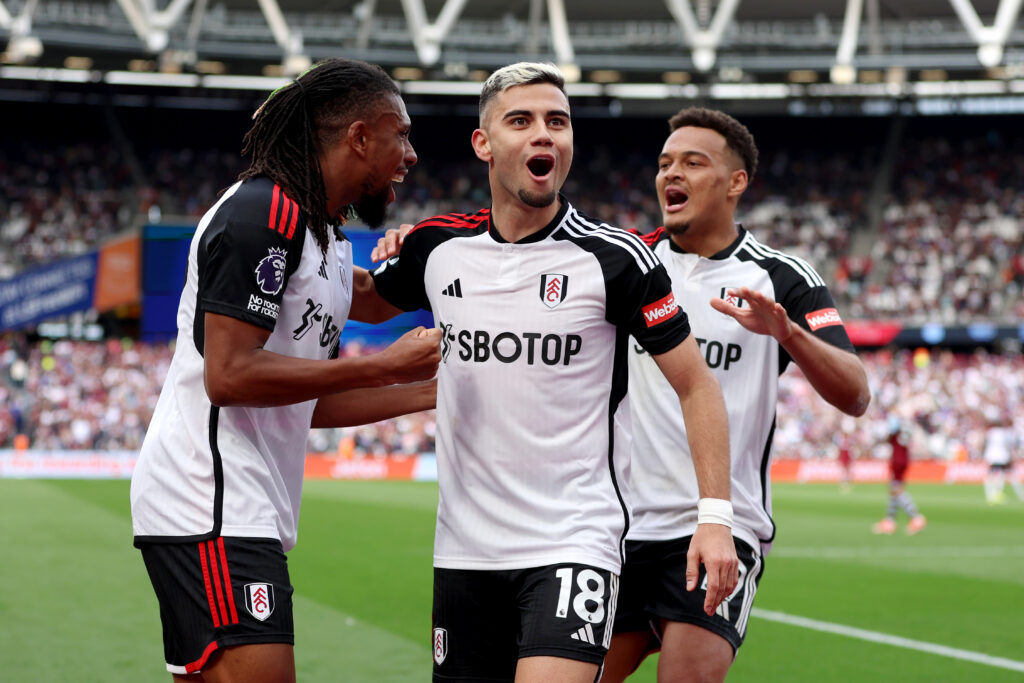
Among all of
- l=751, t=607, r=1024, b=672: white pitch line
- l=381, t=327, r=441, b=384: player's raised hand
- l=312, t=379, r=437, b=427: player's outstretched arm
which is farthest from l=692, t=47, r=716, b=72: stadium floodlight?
l=381, t=327, r=441, b=384: player's raised hand

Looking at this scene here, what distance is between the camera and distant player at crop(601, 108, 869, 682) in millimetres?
4422

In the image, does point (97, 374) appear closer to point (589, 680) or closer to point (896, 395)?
point (896, 395)

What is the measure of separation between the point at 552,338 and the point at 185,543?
1.23 meters

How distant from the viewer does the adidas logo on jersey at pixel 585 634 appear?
3506 millimetres

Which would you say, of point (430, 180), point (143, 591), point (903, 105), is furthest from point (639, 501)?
point (903, 105)

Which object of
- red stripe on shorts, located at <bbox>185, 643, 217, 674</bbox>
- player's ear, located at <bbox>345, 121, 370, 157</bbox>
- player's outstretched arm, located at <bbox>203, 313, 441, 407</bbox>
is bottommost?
red stripe on shorts, located at <bbox>185, 643, 217, 674</bbox>

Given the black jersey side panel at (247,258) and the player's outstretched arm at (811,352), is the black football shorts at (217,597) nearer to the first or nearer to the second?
the black jersey side panel at (247,258)

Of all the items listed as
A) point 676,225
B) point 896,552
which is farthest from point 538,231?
point 896,552

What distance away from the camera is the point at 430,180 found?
1896 inches

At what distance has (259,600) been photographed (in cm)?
328

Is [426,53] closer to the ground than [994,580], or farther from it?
farther from it

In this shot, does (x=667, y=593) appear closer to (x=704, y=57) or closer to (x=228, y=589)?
(x=228, y=589)

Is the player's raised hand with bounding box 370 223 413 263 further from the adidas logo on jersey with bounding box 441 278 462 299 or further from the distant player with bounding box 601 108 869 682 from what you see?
the distant player with bounding box 601 108 869 682

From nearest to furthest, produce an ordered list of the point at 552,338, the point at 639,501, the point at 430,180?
the point at 552,338 → the point at 639,501 → the point at 430,180
